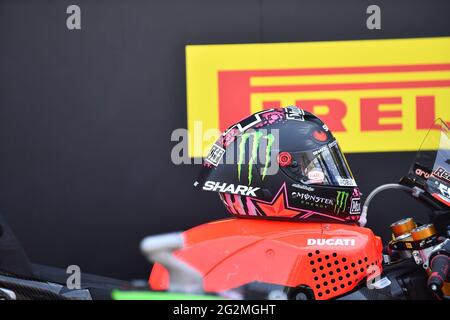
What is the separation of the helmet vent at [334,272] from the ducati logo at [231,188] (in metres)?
0.34

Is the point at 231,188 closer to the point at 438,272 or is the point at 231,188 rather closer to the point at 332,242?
the point at 332,242

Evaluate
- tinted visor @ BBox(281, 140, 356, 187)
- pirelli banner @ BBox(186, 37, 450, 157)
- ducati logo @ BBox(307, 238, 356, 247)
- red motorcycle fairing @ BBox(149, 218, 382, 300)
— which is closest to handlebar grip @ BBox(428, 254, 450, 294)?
red motorcycle fairing @ BBox(149, 218, 382, 300)

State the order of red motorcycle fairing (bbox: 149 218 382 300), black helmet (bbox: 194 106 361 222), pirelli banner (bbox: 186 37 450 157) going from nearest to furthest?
red motorcycle fairing (bbox: 149 218 382 300), black helmet (bbox: 194 106 361 222), pirelli banner (bbox: 186 37 450 157)

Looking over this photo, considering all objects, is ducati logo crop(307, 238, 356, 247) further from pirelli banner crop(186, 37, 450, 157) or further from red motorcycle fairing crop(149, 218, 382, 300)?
pirelli banner crop(186, 37, 450, 157)

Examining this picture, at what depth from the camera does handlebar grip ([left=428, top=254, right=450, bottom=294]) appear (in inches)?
99.6

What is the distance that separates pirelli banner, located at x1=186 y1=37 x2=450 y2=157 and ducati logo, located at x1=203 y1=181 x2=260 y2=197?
1912 mm

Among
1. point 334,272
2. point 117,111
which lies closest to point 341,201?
point 334,272

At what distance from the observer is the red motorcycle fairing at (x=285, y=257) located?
251 centimetres

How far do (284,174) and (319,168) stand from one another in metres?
0.15

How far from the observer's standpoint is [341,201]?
8.87ft

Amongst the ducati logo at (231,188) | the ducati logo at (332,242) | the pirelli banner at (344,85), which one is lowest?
the ducati logo at (332,242)

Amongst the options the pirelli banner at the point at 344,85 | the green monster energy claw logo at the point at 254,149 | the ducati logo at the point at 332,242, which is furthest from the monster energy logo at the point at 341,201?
the pirelli banner at the point at 344,85

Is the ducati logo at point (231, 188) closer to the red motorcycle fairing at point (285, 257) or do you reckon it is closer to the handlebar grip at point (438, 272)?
the red motorcycle fairing at point (285, 257)
